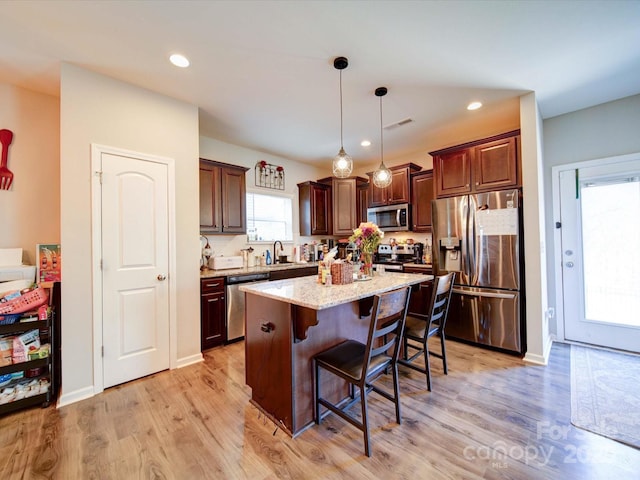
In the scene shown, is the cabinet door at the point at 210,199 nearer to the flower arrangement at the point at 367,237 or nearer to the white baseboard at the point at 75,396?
the white baseboard at the point at 75,396

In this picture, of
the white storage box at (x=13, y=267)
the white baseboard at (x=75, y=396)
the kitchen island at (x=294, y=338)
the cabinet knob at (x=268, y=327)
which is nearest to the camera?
the kitchen island at (x=294, y=338)

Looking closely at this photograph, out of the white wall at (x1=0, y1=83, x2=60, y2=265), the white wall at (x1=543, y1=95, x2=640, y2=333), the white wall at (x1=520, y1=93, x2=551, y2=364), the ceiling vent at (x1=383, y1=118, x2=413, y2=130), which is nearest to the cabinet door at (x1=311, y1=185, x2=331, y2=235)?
the ceiling vent at (x1=383, y1=118, x2=413, y2=130)

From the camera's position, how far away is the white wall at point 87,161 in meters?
2.17

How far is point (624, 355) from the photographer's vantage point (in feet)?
9.32

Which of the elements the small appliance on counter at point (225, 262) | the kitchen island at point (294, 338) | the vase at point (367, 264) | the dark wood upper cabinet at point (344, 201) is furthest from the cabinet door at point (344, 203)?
the kitchen island at point (294, 338)

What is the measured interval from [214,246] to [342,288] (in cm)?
260

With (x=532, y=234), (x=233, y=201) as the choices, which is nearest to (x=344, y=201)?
(x=233, y=201)

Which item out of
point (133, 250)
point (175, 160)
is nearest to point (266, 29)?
point (175, 160)

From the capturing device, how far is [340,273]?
7.10 feet

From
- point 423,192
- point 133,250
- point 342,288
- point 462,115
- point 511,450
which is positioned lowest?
point 511,450

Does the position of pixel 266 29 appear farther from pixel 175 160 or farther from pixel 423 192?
pixel 423 192

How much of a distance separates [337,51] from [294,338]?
2237mm

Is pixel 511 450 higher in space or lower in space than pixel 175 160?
lower

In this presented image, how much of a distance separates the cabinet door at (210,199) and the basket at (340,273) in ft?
6.91
